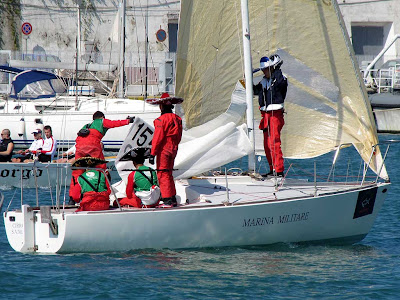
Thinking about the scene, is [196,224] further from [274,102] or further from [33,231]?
[274,102]

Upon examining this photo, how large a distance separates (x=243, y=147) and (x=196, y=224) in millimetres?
1554

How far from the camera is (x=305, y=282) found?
28.1ft

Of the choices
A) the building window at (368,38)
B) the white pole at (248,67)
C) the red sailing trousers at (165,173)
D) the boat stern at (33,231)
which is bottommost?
the boat stern at (33,231)

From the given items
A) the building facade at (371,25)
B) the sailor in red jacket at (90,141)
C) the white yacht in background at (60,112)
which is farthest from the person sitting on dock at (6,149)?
the building facade at (371,25)

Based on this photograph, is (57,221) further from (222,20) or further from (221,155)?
(222,20)

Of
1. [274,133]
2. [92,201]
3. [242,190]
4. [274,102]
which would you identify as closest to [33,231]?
[92,201]

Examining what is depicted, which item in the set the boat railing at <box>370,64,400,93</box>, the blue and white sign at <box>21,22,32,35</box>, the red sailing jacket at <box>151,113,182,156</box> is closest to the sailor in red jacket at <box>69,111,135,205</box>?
the red sailing jacket at <box>151,113,182,156</box>

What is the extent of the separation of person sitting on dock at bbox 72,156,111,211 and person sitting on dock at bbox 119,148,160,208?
0.32 metres

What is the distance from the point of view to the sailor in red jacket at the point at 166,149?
9805 millimetres

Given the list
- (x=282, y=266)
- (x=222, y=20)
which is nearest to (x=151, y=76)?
(x=222, y=20)

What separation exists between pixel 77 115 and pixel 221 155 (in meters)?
14.9

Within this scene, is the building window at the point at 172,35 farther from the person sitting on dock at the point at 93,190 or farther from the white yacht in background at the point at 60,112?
the person sitting on dock at the point at 93,190

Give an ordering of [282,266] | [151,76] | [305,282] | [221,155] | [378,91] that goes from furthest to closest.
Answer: [151,76]
[378,91]
[221,155]
[282,266]
[305,282]

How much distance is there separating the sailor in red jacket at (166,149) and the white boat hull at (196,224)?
12.2 inches
